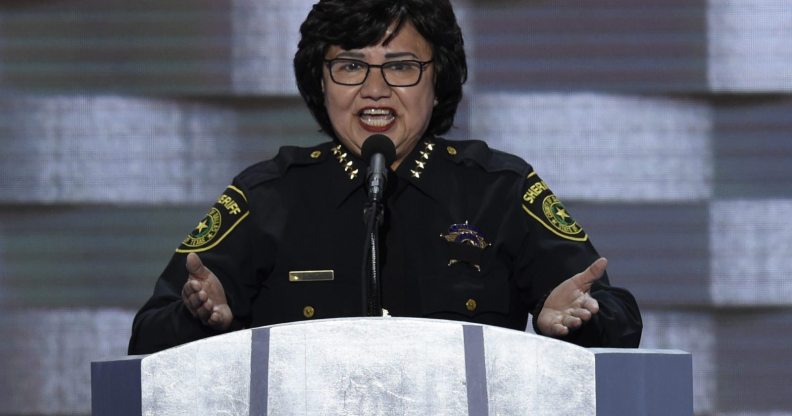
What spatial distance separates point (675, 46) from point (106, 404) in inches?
84.4

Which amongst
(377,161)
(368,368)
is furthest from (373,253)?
(368,368)

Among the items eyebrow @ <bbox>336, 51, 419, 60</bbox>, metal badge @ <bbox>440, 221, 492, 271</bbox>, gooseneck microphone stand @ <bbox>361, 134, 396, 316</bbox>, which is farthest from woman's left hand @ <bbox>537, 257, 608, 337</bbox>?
eyebrow @ <bbox>336, 51, 419, 60</bbox>

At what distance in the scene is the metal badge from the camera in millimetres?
2182

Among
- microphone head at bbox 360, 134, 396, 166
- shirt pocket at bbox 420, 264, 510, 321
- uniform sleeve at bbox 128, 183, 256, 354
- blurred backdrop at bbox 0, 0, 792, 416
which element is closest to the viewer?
microphone head at bbox 360, 134, 396, 166

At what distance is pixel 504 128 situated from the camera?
317cm

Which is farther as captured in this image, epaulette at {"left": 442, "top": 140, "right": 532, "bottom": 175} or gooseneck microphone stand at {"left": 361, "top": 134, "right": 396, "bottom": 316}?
epaulette at {"left": 442, "top": 140, "right": 532, "bottom": 175}

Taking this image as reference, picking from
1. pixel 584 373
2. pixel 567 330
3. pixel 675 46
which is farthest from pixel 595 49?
pixel 584 373

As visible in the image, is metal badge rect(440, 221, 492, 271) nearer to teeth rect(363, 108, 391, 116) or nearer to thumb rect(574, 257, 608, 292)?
teeth rect(363, 108, 391, 116)

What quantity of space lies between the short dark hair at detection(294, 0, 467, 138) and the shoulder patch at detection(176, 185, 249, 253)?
0.89 ft

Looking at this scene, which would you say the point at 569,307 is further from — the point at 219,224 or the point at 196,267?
the point at 219,224

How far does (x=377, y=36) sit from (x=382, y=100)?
0.39 ft

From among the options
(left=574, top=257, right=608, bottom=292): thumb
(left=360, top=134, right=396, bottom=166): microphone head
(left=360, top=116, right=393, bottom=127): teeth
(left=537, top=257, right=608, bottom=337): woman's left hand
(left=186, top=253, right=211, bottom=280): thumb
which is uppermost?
(left=360, top=116, right=393, bottom=127): teeth

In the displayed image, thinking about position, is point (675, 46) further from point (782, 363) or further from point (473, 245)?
point (473, 245)

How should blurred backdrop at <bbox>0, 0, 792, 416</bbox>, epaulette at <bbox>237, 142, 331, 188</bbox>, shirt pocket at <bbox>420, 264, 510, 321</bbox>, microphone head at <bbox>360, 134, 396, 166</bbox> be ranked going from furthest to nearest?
blurred backdrop at <bbox>0, 0, 792, 416</bbox>, epaulette at <bbox>237, 142, 331, 188</bbox>, shirt pocket at <bbox>420, 264, 510, 321</bbox>, microphone head at <bbox>360, 134, 396, 166</bbox>
